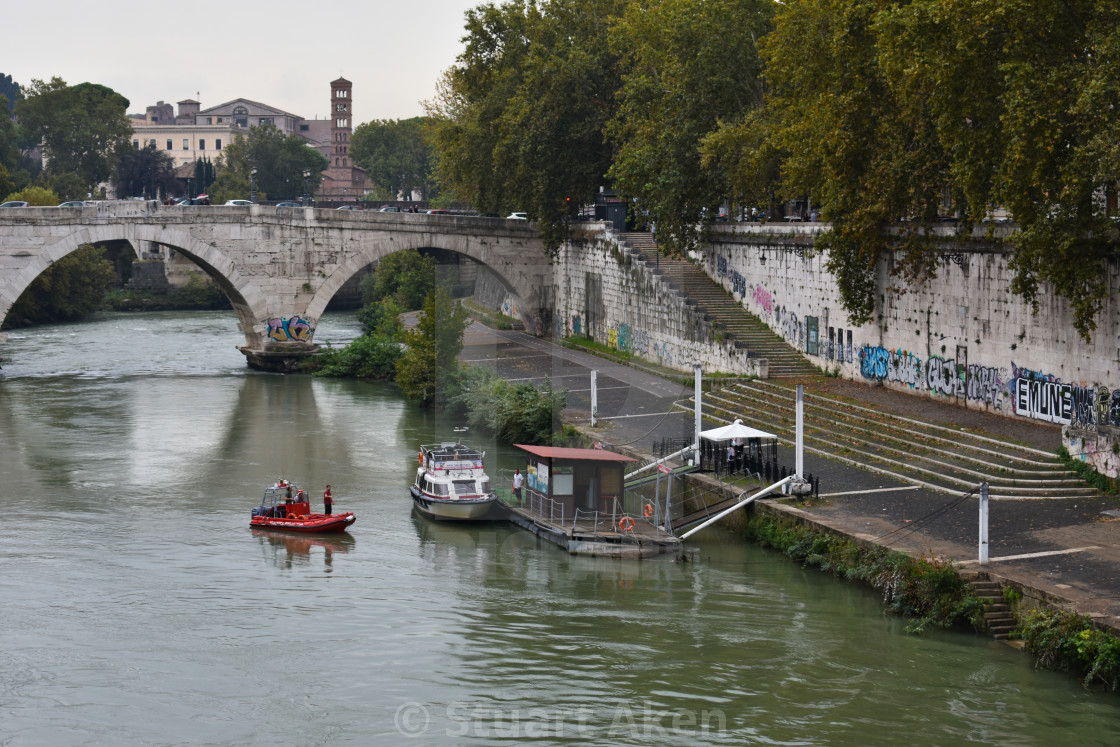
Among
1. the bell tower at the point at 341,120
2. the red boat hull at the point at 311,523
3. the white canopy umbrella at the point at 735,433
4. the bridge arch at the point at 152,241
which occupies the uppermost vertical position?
the bell tower at the point at 341,120

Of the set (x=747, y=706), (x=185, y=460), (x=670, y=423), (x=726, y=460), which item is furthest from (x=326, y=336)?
(x=747, y=706)

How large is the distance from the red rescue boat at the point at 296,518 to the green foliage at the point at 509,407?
839cm

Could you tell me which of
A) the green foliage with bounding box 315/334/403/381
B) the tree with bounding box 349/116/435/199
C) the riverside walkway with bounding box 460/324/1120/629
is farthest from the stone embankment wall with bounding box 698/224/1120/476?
the tree with bounding box 349/116/435/199

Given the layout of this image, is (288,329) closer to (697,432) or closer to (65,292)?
(65,292)

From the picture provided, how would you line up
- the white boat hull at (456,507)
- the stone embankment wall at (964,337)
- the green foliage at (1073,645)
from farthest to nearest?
the white boat hull at (456,507) < the stone embankment wall at (964,337) < the green foliage at (1073,645)

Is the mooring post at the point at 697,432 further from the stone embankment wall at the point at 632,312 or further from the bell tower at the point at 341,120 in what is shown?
the bell tower at the point at 341,120

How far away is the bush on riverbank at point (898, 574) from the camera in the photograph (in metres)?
20.6

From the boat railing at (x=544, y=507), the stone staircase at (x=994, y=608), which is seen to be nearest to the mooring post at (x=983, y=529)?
the stone staircase at (x=994, y=608)

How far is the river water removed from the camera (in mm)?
17891

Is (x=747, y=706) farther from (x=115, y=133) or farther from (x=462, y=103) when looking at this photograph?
(x=115, y=133)

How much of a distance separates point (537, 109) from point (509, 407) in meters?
18.2

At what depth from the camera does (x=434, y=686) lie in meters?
19.3

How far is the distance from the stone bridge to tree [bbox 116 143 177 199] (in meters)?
68.0

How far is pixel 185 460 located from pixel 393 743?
1985cm
